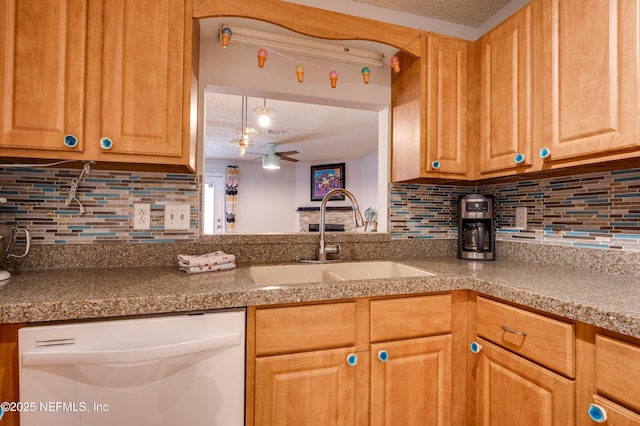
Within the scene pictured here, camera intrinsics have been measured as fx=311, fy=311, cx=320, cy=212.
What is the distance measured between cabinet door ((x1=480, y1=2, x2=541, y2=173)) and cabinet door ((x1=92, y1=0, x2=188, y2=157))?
4.61 feet

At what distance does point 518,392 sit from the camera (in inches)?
40.5

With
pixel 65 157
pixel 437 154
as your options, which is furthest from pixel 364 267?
pixel 65 157

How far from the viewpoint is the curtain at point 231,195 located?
21.1 feet

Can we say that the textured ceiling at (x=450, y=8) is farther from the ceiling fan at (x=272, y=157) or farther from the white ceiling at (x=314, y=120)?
the ceiling fan at (x=272, y=157)

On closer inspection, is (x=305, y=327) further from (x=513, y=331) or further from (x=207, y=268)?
(x=513, y=331)

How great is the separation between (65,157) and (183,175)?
0.45 meters

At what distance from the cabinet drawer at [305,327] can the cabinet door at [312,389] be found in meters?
0.03

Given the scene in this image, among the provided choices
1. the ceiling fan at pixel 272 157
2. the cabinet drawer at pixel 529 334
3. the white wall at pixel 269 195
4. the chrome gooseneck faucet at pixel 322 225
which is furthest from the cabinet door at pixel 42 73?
the white wall at pixel 269 195

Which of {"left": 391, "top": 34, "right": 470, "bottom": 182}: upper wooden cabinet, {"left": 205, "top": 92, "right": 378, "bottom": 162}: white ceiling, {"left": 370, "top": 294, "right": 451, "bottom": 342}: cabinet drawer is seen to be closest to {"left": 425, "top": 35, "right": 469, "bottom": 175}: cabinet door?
{"left": 391, "top": 34, "right": 470, "bottom": 182}: upper wooden cabinet

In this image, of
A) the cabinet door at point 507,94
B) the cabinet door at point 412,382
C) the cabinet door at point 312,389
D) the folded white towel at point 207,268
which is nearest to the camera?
the cabinet door at point 312,389

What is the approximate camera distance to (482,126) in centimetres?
157

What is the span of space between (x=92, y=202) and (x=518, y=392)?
181 cm

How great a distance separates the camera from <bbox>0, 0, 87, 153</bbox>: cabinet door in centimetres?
105

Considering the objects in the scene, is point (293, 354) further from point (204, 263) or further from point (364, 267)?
point (364, 267)
